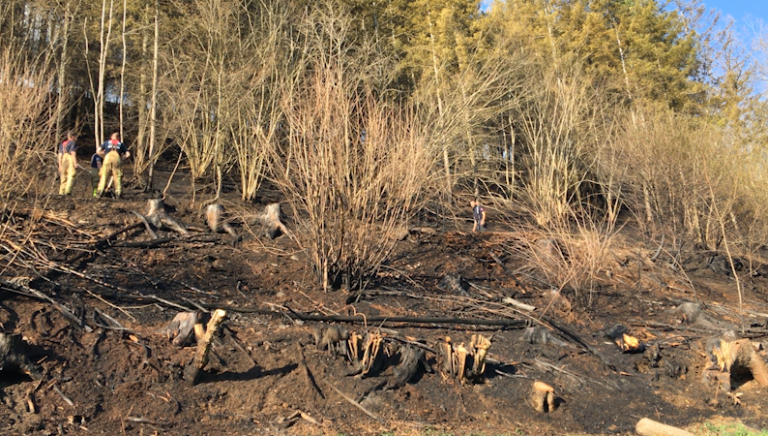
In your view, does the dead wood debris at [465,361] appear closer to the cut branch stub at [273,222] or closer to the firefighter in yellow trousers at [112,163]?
the cut branch stub at [273,222]

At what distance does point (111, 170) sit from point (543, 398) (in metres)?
8.25

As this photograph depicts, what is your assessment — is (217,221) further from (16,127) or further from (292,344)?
(292,344)

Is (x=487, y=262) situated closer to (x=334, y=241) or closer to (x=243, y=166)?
(x=334, y=241)

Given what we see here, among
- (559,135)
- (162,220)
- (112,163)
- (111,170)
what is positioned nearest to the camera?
(162,220)

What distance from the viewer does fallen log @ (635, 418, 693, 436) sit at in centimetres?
510

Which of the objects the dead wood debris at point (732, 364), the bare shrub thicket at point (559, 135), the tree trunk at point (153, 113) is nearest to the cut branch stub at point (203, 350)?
the dead wood debris at point (732, 364)

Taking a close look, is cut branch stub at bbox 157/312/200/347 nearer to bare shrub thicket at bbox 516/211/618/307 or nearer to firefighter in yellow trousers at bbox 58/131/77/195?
bare shrub thicket at bbox 516/211/618/307

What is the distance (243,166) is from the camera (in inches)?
490

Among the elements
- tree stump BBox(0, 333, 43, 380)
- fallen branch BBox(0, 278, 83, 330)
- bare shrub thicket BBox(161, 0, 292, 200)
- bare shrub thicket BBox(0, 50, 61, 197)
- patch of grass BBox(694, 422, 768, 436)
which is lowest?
patch of grass BBox(694, 422, 768, 436)

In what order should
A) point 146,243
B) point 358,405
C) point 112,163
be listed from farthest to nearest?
point 112,163 → point 146,243 → point 358,405

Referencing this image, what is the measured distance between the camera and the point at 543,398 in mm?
5570

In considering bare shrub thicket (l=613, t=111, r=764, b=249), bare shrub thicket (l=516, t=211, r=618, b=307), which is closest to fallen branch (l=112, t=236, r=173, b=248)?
bare shrub thicket (l=516, t=211, r=618, b=307)

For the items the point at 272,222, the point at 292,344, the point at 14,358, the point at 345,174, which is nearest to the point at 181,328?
the point at 292,344

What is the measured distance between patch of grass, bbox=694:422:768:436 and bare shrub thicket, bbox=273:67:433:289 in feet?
12.2
